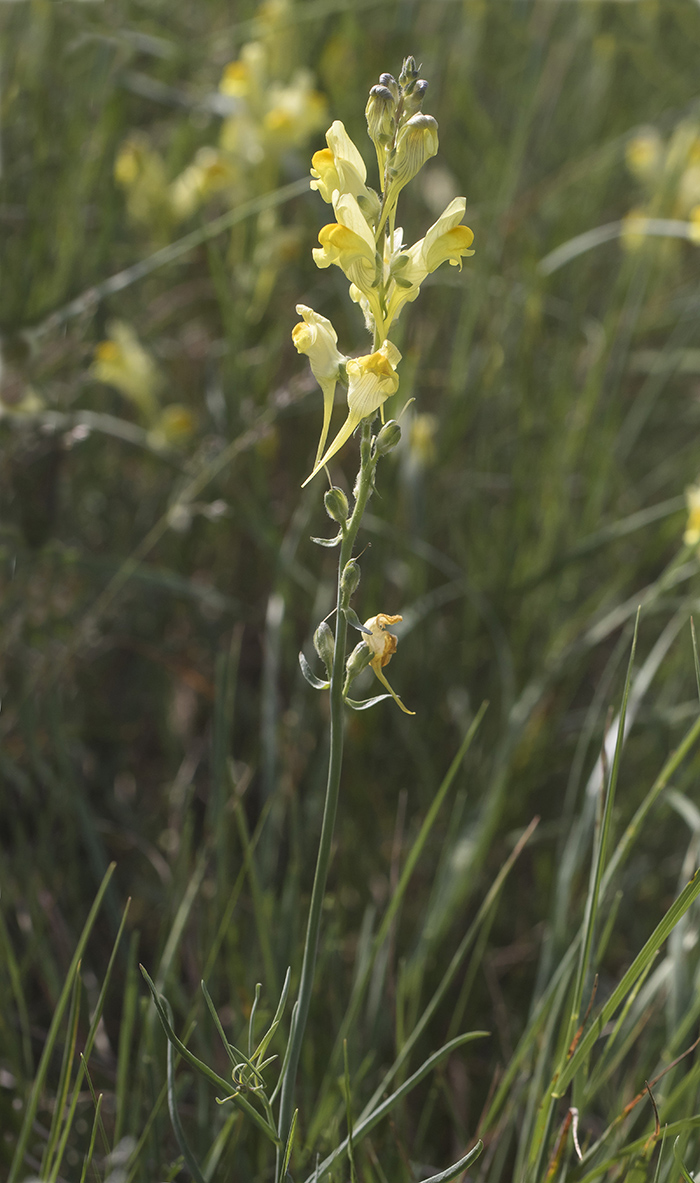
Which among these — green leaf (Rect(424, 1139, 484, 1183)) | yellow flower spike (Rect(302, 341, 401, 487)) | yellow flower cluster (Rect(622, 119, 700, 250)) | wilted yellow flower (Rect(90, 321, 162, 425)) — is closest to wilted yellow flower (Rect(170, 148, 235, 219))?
wilted yellow flower (Rect(90, 321, 162, 425))

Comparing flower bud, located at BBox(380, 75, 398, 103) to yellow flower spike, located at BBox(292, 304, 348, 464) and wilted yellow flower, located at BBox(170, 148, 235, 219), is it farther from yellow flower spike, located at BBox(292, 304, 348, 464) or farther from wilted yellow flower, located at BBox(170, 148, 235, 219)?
wilted yellow flower, located at BBox(170, 148, 235, 219)

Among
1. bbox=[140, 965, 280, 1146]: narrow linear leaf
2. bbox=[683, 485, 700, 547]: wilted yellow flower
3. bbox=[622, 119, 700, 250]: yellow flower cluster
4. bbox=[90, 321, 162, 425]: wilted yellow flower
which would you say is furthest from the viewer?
bbox=[622, 119, 700, 250]: yellow flower cluster

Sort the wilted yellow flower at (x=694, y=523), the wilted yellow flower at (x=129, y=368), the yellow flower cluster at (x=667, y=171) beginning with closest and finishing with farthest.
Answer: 1. the wilted yellow flower at (x=694, y=523)
2. the wilted yellow flower at (x=129, y=368)
3. the yellow flower cluster at (x=667, y=171)

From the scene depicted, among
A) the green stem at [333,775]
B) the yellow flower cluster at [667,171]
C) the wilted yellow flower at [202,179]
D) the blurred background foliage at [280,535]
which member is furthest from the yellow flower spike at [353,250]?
the yellow flower cluster at [667,171]

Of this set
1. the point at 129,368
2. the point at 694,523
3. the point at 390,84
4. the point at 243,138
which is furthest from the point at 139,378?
the point at 390,84

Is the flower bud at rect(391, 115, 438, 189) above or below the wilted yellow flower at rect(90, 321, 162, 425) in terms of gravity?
below

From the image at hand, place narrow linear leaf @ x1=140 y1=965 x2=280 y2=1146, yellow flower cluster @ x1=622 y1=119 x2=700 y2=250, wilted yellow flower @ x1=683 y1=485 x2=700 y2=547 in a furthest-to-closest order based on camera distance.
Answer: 1. yellow flower cluster @ x1=622 y1=119 x2=700 y2=250
2. wilted yellow flower @ x1=683 y1=485 x2=700 y2=547
3. narrow linear leaf @ x1=140 y1=965 x2=280 y2=1146

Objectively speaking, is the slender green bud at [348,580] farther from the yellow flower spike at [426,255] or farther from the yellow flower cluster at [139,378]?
the yellow flower cluster at [139,378]
